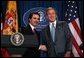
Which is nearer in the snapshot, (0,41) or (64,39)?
(64,39)

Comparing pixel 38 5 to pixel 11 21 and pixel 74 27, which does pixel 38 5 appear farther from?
pixel 74 27

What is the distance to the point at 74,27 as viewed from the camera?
4258 mm

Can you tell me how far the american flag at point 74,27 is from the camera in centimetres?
419

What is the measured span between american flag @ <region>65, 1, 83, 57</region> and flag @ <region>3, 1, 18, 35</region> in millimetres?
994

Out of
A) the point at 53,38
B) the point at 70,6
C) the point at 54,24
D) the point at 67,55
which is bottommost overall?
the point at 67,55

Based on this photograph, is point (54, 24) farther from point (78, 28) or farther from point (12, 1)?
point (12, 1)

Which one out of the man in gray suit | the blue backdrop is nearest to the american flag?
the blue backdrop

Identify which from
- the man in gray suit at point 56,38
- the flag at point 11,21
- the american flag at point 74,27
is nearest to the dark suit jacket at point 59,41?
the man in gray suit at point 56,38

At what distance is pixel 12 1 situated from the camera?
4309mm

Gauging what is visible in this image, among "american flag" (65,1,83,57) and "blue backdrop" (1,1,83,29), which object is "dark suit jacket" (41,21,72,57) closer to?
"american flag" (65,1,83,57)

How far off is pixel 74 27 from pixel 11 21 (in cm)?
119

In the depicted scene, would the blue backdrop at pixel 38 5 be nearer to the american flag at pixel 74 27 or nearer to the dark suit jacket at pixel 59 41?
the american flag at pixel 74 27

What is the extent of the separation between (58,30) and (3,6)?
5.74ft

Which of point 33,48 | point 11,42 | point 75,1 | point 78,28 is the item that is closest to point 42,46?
point 33,48
